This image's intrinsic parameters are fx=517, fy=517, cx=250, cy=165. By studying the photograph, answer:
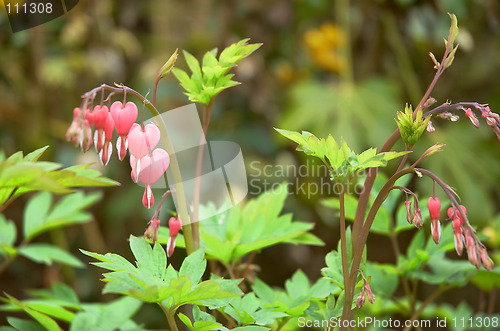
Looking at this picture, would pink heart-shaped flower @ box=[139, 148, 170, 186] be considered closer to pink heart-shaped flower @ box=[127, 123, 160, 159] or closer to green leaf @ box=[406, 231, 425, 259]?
pink heart-shaped flower @ box=[127, 123, 160, 159]

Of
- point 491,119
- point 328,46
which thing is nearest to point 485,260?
point 491,119

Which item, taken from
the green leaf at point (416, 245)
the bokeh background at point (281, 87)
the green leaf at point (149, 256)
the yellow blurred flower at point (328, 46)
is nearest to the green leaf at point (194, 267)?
the green leaf at point (149, 256)

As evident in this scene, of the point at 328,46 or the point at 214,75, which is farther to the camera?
the point at 328,46

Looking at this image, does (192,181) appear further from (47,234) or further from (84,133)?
(47,234)

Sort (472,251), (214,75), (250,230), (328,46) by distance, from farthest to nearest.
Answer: (328,46) < (250,230) < (214,75) < (472,251)

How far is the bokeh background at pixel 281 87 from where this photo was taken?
162cm

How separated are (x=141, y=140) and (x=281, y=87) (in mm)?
1536

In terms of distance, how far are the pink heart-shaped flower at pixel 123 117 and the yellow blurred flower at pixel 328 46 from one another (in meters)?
1.33

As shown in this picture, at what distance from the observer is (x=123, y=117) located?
51 centimetres

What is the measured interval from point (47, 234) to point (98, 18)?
31.1 inches

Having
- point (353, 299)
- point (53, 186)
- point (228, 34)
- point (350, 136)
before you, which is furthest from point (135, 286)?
point (228, 34)

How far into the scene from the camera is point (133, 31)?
2084mm

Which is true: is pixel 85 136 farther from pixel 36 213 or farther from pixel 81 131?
pixel 36 213

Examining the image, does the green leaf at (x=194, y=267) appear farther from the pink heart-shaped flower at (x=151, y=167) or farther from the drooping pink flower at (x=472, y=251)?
the drooping pink flower at (x=472, y=251)
